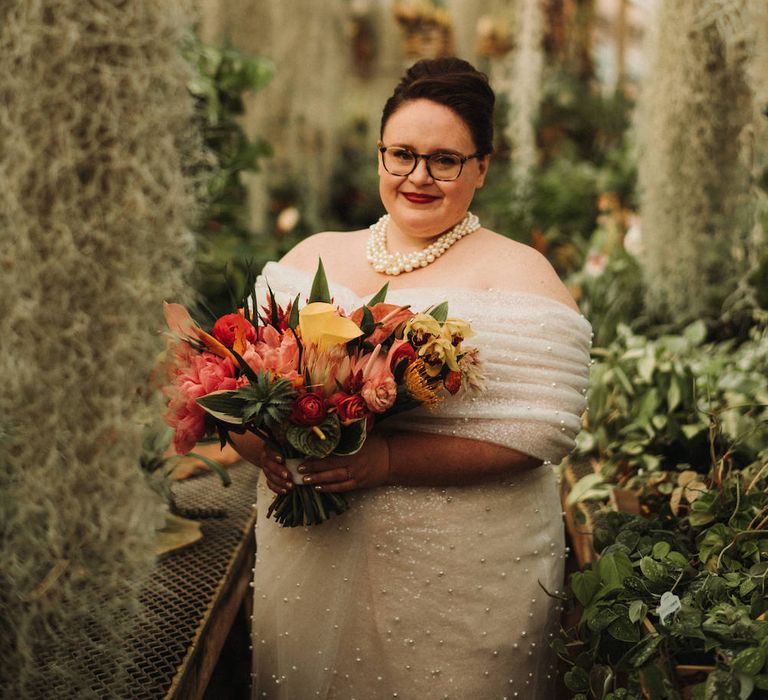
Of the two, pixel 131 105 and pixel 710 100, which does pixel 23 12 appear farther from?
pixel 710 100

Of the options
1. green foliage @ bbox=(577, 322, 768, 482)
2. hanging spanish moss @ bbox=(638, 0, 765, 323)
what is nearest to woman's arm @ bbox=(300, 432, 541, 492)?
green foliage @ bbox=(577, 322, 768, 482)

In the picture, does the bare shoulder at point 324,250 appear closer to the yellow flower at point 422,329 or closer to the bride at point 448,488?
the bride at point 448,488

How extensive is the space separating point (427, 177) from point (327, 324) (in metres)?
0.46

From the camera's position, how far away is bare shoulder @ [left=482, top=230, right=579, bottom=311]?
5.41ft

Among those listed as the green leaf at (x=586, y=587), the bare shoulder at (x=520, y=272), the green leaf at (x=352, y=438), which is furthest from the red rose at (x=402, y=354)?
the green leaf at (x=586, y=587)

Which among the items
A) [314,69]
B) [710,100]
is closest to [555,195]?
[314,69]

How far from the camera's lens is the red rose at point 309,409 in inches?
53.7

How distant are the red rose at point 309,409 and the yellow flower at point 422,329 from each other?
191 mm

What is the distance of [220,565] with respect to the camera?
225cm

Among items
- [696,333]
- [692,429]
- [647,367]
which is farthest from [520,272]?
[696,333]

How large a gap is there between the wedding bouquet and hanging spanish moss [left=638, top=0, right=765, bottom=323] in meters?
2.26

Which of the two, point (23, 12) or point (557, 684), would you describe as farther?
point (557, 684)

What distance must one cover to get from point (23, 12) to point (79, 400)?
0.69 m

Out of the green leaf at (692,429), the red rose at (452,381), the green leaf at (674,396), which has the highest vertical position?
the red rose at (452,381)
